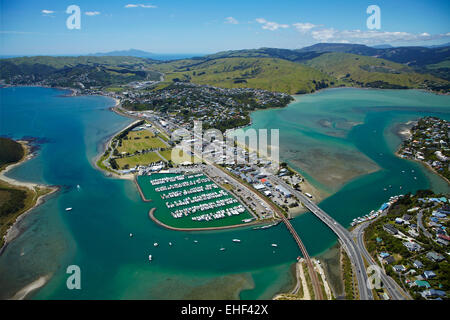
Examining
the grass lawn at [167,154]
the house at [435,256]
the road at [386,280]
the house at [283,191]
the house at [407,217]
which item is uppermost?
the grass lawn at [167,154]

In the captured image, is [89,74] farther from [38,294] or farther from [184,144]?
[38,294]

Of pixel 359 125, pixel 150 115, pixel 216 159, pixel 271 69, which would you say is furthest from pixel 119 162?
pixel 271 69

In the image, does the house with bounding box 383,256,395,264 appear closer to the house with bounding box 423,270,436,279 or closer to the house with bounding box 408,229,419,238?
the house with bounding box 423,270,436,279

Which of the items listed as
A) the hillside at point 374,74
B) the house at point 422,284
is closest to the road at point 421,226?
the house at point 422,284

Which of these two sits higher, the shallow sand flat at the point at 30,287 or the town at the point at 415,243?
the town at the point at 415,243

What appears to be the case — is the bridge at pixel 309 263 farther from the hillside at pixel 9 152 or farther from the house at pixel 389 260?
the hillside at pixel 9 152

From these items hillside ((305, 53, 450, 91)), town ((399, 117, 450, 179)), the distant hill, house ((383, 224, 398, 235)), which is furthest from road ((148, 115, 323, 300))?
hillside ((305, 53, 450, 91))
